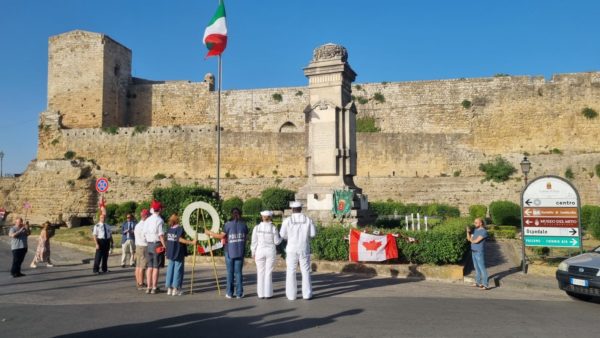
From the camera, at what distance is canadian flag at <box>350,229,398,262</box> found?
33.7 ft

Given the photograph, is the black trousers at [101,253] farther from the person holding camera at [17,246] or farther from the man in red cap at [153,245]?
the man in red cap at [153,245]

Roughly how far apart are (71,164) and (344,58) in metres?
28.5

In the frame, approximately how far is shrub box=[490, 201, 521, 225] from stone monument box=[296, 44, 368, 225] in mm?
12971

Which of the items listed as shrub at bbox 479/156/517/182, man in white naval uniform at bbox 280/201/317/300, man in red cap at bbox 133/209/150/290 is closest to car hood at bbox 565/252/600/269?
man in white naval uniform at bbox 280/201/317/300

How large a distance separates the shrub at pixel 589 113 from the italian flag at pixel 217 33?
26.9 m

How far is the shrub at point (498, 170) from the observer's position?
29156 mm

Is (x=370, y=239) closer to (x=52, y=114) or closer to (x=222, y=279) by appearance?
(x=222, y=279)

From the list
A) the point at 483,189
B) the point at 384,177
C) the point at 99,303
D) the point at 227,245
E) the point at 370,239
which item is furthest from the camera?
the point at 384,177

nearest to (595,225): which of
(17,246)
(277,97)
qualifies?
(17,246)

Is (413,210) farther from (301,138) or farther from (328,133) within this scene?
(328,133)

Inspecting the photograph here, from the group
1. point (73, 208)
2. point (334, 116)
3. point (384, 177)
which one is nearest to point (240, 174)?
point (384, 177)

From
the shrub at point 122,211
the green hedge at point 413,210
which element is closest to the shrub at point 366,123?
the green hedge at point 413,210

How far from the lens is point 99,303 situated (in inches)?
292

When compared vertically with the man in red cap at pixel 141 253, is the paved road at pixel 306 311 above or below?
Answer: below
